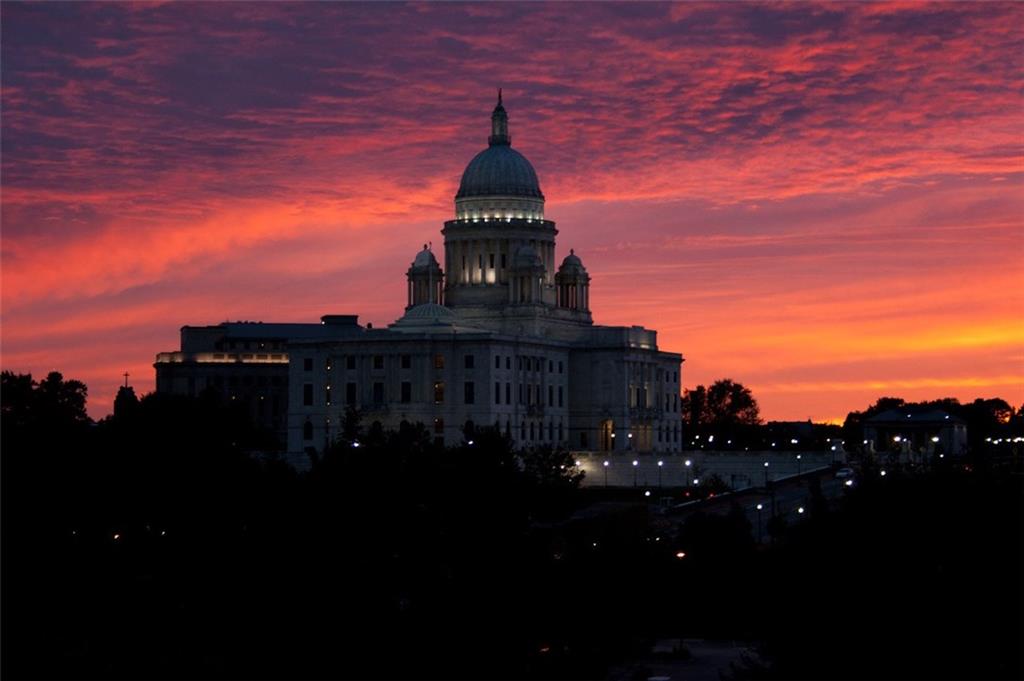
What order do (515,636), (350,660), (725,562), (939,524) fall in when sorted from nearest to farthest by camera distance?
(939,524) < (350,660) < (515,636) < (725,562)

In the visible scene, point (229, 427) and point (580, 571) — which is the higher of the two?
point (229, 427)

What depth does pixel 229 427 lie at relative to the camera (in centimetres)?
18888

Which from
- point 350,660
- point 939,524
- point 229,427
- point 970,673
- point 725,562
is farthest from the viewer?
point 229,427

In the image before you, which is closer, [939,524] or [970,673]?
[970,673]

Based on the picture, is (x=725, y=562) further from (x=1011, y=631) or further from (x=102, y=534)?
(x=1011, y=631)

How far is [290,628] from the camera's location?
9431cm

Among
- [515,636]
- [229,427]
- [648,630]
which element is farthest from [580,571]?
[229,427]

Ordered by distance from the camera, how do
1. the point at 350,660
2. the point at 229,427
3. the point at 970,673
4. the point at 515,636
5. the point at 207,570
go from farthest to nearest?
the point at 229,427, the point at 207,570, the point at 515,636, the point at 350,660, the point at 970,673

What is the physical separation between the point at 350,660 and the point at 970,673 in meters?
23.1

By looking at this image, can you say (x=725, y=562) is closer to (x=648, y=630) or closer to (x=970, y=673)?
(x=648, y=630)

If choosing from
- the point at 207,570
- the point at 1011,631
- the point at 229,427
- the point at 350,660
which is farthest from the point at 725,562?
the point at 229,427

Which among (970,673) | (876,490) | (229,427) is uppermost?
(229,427)

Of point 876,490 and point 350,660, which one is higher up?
point 876,490

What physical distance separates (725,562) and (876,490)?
3545cm
